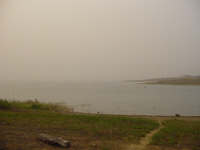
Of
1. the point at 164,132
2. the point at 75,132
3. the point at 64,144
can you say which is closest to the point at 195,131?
the point at 164,132

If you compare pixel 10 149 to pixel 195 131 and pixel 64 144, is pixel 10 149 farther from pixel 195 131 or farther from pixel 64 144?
pixel 195 131

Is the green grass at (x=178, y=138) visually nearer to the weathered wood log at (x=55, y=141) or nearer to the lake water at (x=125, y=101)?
the weathered wood log at (x=55, y=141)

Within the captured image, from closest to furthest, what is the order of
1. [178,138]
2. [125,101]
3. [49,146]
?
[49,146]
[178,138]
[125,101]

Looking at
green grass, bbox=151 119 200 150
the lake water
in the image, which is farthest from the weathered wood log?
the lake water

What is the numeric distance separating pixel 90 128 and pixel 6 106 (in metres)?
10.3

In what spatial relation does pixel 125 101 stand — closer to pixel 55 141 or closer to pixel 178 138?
pixel 178 138

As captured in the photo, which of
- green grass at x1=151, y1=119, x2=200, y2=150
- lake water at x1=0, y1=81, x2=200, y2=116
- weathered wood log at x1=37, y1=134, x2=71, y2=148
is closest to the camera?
weathered wood log at x1=37, y1=134, x2=71, y2=148

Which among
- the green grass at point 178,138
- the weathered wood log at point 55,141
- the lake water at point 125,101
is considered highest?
the weathered wood log at point 55,141

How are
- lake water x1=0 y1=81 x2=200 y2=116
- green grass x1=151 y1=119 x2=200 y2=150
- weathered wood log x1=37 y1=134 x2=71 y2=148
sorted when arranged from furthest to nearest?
lake water x1=0 y1=81 x2=200 y2=116, green grass x1=151 y1=119 x2=200 y2=150, weathered wood log x1=37 y1=134 x2=71 y2=148

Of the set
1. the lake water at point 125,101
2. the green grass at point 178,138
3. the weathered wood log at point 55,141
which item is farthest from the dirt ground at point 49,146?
the lake water at point 125,101

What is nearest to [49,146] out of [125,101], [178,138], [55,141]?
[55,141]

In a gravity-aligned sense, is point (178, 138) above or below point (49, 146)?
below

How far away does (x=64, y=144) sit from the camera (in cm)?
703

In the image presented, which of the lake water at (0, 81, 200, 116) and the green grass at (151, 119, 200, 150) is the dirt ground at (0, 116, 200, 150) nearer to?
the green grass at (151, 119, 200, 150)
